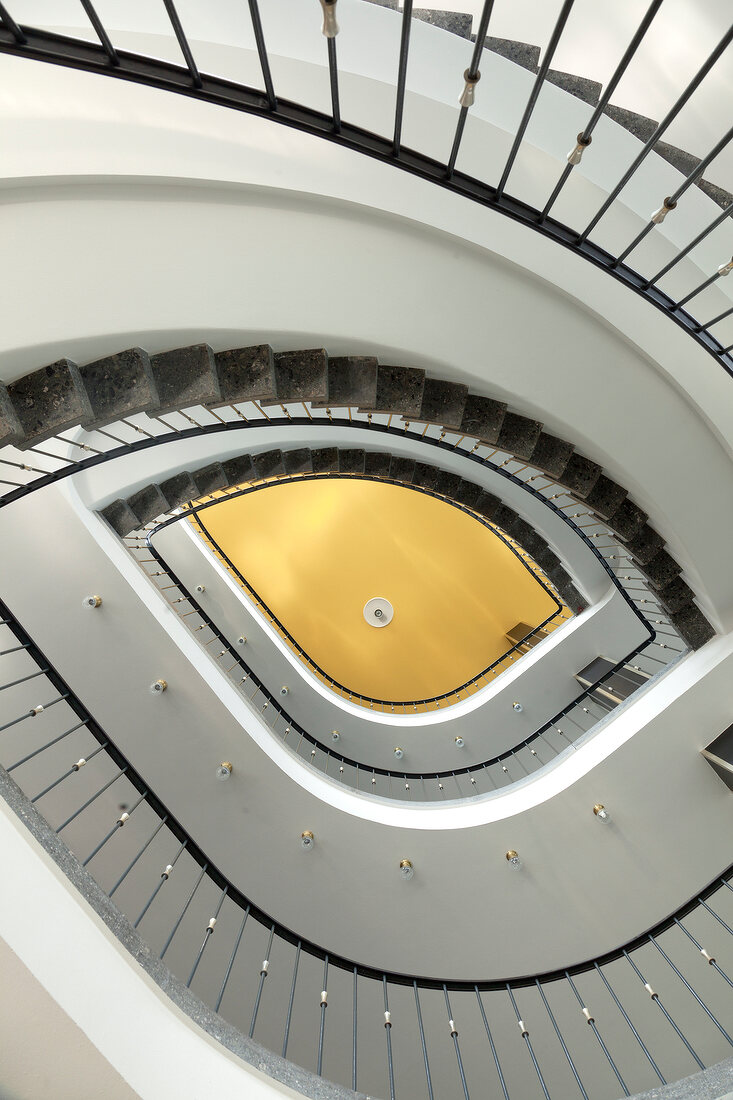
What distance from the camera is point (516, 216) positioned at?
105 inches

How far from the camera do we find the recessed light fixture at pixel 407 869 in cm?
533

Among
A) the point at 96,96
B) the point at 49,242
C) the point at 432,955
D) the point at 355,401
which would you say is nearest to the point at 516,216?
the point at 355,401

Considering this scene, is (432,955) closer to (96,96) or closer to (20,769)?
(20,769)

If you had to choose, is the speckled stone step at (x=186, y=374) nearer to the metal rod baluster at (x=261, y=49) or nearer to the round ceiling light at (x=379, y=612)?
the metal rod baluster at (x=261, y=49)

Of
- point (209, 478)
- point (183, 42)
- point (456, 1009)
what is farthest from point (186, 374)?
point (456, 1009)

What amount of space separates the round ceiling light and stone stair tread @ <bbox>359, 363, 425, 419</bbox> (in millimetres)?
8483

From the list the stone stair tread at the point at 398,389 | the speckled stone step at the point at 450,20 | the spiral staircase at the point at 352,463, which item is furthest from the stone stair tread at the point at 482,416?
the speckled stone step at the point at 450,20

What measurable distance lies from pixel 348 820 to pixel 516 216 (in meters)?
5.51

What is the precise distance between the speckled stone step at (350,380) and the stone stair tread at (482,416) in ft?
2.80

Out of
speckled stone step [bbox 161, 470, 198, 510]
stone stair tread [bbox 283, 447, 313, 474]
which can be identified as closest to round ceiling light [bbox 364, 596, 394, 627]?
stone stair tread [bbox 283, 447, 313, 474]

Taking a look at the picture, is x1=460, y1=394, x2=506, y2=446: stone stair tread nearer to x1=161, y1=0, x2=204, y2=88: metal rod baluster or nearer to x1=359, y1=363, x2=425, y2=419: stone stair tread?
x1=359, y1=363, x2=425, y2=419: stone stair tread

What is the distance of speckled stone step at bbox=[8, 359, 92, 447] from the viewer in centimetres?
276

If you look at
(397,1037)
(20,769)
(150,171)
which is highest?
(150,171)

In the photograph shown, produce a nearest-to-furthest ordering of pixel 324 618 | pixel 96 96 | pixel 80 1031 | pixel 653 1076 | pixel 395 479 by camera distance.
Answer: pixel 80 1031 < pixel 96 96 < pixel 653 1076 < pixel 395 479 < pixel 324 618
